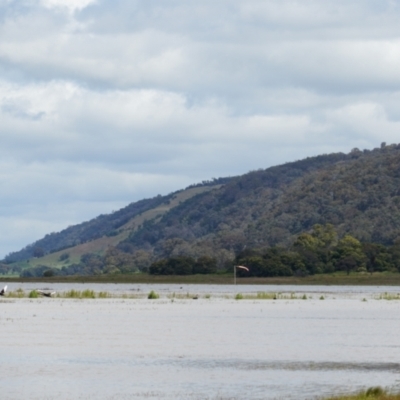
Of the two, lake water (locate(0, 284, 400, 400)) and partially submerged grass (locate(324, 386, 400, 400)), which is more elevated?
lake water (locate(0, 284, 400, 400))

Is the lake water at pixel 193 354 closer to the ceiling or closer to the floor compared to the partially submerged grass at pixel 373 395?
closer to the ceiling

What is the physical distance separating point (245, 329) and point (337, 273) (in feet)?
446

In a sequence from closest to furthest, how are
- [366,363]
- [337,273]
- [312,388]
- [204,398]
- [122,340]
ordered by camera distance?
[204,398] → [312,388] → [366,363] → [122,340] → [337,273]

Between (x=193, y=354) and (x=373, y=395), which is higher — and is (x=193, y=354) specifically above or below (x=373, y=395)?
above

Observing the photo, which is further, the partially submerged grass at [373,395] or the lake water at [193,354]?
the lake water at [193,354]

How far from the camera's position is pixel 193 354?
4509cm

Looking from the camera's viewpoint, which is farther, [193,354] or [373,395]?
[193,354]

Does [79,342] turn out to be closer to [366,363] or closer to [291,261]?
[366,363]

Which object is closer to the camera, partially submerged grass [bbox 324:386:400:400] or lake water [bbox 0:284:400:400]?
partially submerged grass [bbox 324:386:400:400]

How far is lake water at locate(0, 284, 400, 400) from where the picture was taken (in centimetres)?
3450

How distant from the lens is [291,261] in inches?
7662

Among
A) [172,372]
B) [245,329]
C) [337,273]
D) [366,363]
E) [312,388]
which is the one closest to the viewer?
[312,388]

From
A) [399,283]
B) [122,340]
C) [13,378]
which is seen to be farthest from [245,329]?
[399,283]

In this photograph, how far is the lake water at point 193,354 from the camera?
34.5 meters
